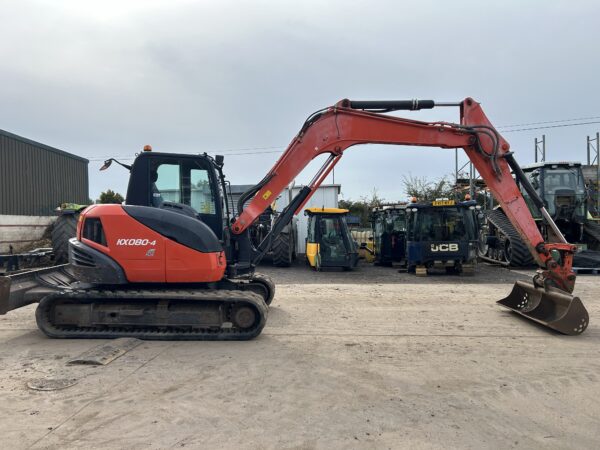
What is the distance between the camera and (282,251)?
1580 centimetres

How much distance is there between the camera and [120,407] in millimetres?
3664

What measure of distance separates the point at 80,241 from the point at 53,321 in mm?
1104

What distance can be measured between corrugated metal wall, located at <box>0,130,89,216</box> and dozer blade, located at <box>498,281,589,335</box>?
1485 cm

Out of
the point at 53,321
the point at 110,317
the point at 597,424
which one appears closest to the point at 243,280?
the point at 110,317

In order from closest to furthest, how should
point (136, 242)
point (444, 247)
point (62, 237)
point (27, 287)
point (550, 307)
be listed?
point (136, 242) < point (27, 287) < point (550, 307) < point (62, 237) < point (444, 247)

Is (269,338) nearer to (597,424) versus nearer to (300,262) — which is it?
(597,424)

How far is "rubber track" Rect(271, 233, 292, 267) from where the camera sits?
15750mm

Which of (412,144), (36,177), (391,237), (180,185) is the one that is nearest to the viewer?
(180,185)

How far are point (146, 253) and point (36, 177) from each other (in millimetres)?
13281

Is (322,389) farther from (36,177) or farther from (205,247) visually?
(36,177)

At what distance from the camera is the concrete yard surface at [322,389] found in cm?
322

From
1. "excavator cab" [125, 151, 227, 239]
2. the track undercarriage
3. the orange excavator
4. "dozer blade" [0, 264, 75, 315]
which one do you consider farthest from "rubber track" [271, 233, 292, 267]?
the track undercarriage

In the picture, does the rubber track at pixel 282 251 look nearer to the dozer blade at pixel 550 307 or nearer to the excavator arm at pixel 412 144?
the excavator arm at pixel 412 144

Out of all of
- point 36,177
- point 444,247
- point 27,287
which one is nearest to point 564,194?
point 444,247
